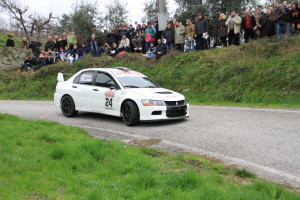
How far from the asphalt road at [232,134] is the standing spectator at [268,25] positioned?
18.5 ft

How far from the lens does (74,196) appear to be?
4121mm

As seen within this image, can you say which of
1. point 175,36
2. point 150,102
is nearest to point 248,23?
point 175,36

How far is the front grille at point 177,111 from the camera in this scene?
30.3 ft

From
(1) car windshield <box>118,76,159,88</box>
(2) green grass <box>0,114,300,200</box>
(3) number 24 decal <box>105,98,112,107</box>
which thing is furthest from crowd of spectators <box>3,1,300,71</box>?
(2) green grass <box>0,114,300,200</box>

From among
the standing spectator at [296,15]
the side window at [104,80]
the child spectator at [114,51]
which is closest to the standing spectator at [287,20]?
the standing spectator at [296,15]

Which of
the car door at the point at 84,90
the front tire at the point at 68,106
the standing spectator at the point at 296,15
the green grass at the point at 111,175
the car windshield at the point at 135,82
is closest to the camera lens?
the green grass at the point at 111,175

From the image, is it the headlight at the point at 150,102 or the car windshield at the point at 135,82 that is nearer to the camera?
the headlight at the point at 150,102

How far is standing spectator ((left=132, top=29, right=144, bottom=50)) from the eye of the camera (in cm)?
2030

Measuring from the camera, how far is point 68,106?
36.9 feet

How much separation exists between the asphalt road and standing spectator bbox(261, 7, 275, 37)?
563cm

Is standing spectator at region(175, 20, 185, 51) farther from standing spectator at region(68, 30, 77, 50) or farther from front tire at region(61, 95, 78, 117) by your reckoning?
front tire at region(61, 95, 78, 117)

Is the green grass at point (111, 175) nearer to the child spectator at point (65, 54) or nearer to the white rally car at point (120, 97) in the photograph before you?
the white rally car at point (120, 97)

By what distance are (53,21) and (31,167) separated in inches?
1517

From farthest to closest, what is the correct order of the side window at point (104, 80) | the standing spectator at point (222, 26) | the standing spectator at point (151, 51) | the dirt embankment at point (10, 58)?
the dirt embankment at point (10, 58)
the standing spectator at point (151, 51)
the standing spectator at point (222, 26)
the side window at point (104, 80)
